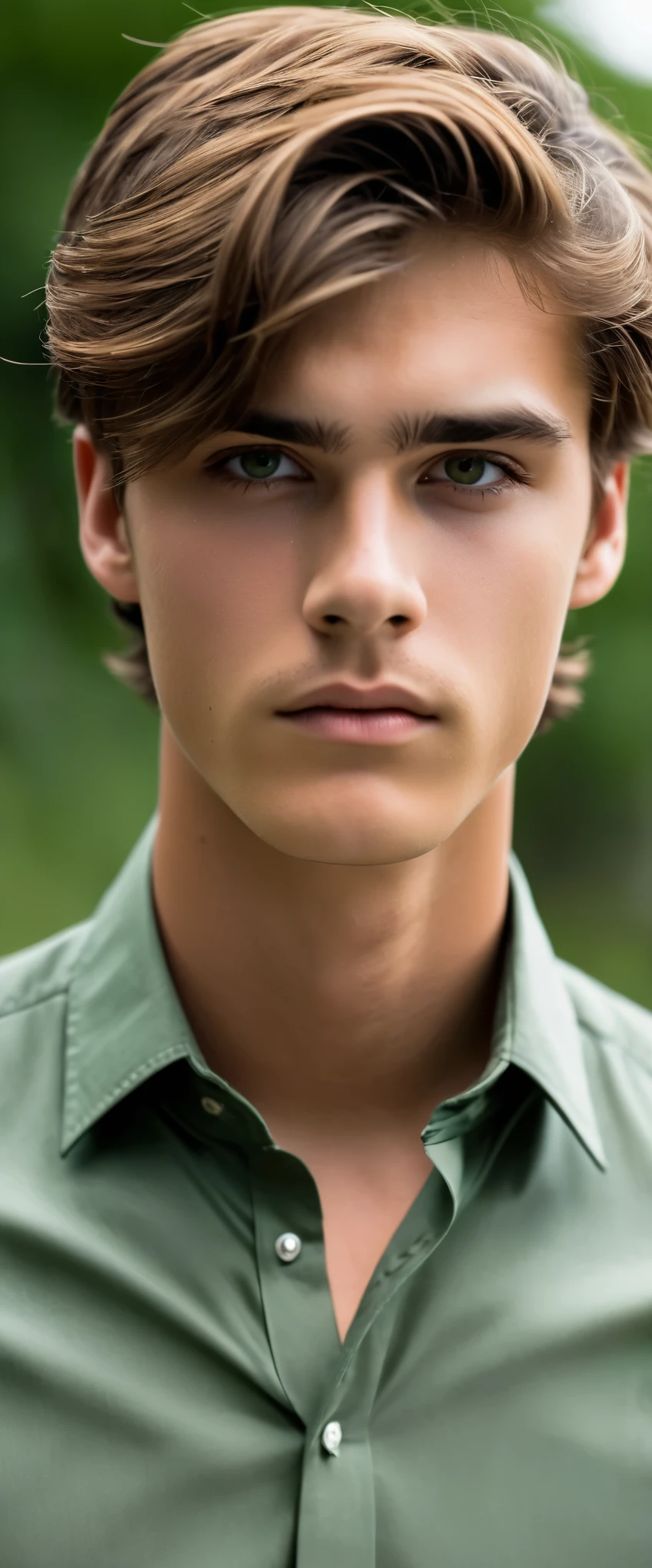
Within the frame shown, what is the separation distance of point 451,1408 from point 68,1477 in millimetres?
335

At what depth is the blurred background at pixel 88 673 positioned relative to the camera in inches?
123

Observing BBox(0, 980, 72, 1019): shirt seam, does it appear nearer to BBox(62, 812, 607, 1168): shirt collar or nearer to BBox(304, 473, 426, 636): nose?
BBox(62, 812, 607, 1168): shirt collar

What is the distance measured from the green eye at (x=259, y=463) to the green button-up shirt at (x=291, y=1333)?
52 centimetres

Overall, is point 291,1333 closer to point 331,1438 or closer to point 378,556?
point 331,1438

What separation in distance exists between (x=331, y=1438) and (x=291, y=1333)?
9cm

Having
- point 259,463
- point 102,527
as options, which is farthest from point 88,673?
point 259,463

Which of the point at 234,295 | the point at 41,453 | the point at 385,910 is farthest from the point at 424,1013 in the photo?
the point at 41,453

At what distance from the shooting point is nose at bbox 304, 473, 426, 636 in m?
1.16

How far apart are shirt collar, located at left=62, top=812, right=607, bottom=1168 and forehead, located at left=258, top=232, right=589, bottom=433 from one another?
0.59 m

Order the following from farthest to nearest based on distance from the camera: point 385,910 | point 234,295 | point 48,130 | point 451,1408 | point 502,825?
point 48,130
point 502,825
point 385,910
point 451,1408
point 234,295

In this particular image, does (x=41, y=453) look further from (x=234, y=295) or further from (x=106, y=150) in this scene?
(x=234, y=295)

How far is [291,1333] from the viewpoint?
1.28 metres

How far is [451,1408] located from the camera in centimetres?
129

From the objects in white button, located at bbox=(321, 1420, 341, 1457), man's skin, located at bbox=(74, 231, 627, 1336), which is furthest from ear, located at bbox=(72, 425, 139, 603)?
white button, located at bbox=(321, 1420, 341, 1457)
